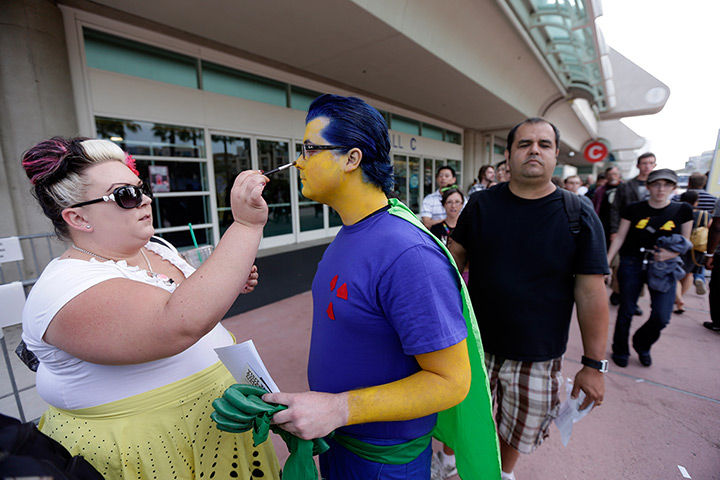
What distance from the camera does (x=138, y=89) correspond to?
Result: 4.22m

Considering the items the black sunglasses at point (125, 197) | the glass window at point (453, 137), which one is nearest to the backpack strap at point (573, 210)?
the black sunglasses at point (125, 197)

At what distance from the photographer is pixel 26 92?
10.8ft

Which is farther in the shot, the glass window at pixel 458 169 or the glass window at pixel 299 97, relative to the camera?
the glass window at pixel 458 169

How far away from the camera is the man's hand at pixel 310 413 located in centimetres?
80

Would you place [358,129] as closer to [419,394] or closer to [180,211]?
[419,394]

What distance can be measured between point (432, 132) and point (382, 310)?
10.8 m

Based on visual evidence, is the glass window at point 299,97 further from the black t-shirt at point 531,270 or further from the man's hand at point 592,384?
the man's hand at point 592,384

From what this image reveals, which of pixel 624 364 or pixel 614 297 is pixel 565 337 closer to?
pixel 624 364

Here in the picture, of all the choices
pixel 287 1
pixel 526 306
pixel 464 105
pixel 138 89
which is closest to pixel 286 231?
pixel 138 89

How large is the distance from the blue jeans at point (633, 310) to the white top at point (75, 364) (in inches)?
155

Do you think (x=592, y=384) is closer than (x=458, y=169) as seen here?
Yes

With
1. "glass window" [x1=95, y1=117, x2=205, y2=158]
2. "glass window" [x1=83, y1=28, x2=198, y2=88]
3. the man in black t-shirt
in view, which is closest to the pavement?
the man in black t-shirt

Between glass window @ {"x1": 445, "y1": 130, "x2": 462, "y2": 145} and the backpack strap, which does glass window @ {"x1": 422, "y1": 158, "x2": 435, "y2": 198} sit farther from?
the backpack strap

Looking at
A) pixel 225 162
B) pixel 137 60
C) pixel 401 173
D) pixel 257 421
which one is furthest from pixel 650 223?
pixel 401 173
